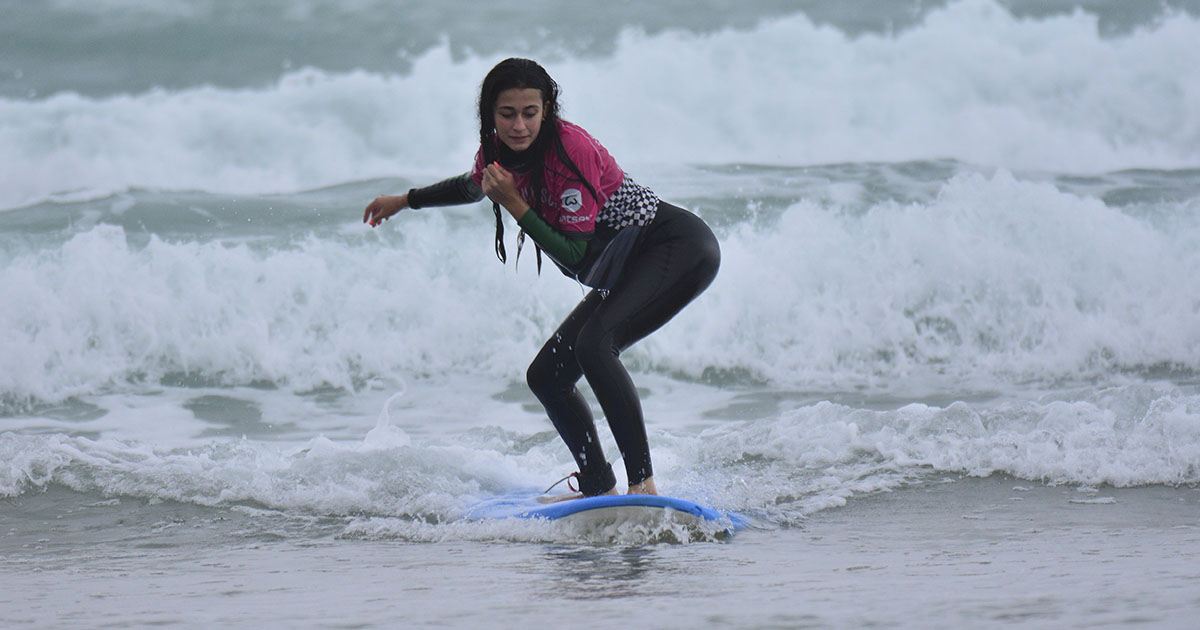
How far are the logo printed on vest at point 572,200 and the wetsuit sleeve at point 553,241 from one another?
0.09 meters

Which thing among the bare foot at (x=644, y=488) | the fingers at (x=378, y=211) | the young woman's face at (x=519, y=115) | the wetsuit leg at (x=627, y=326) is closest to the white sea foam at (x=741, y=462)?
the bare foot at (x=644, y=488)

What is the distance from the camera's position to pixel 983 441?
17.2 ft

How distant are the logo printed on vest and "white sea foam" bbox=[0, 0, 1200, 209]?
10198 millimetres

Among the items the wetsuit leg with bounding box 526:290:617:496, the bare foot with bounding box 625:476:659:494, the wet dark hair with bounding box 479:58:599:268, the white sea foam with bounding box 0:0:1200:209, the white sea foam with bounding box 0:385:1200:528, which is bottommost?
the white sea foam with bounding box 0:385:1200:528

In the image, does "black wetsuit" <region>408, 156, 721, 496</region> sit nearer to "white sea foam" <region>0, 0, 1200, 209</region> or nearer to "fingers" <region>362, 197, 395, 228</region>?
"fingers" <region>362, 197, 395, 228</region>

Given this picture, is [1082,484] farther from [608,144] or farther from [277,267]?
[608,144]

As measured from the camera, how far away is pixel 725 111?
15.5 m

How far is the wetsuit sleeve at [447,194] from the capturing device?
404 cm

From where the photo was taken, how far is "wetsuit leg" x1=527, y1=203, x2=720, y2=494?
393cm

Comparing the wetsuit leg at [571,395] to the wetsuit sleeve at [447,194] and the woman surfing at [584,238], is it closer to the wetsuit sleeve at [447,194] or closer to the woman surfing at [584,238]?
the woman surfing at [584,238]

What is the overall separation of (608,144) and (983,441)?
410 inches

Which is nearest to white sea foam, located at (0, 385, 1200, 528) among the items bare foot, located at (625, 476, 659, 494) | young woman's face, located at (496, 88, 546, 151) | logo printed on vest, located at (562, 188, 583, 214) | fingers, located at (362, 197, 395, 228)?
bare foot, located at (625, 476, 659, 494)

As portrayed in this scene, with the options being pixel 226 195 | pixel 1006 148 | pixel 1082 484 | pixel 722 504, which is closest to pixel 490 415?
pixel 722 504

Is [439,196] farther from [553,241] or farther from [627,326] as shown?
[627,326]
